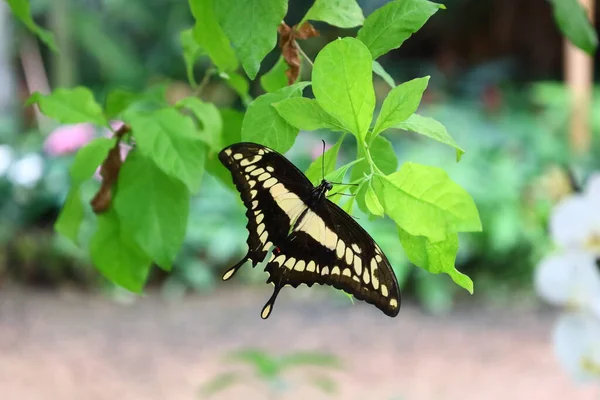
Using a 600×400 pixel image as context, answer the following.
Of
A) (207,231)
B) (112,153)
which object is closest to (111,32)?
(207,231)

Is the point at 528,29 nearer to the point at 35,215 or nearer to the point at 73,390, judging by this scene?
the point at 35,215

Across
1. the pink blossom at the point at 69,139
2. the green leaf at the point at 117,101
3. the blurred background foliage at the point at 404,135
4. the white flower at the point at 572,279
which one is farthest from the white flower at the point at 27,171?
the white flower at the point at 572,279

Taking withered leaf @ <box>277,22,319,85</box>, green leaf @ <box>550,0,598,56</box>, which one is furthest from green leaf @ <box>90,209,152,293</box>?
green leaf @ <box>550,0,598,56</box>

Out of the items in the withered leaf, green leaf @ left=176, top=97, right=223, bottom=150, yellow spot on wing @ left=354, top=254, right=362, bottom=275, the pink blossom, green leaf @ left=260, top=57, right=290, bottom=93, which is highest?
the withered leaf

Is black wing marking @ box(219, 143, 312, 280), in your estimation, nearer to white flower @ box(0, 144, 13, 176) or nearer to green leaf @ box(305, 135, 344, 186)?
green leaf @ box(305, 135, 344, 186)

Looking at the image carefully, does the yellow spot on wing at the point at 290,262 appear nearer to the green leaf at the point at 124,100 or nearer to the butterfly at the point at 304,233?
the butterfly at the point at 304,233

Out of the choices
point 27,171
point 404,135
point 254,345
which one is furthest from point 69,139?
point 404,135

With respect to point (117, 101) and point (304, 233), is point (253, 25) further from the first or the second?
point (117, 101)
